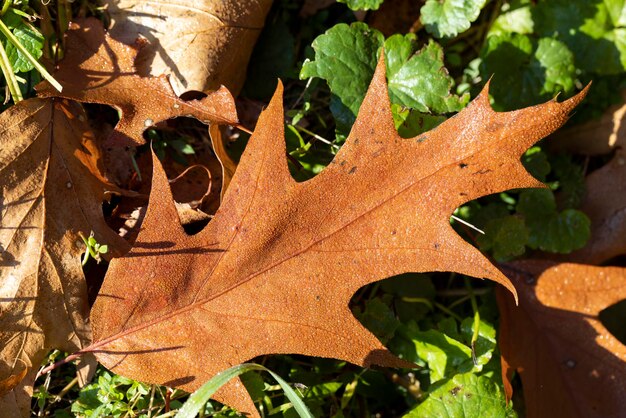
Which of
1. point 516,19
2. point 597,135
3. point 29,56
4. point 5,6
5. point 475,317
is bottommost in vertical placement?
point 475,317

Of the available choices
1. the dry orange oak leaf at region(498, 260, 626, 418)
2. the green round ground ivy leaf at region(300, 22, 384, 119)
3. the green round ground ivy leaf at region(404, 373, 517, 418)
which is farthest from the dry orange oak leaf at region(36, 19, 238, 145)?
the dry orange oak leaf at region(498, 260, 626, 418)

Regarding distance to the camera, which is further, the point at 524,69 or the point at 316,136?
the point at 524,69

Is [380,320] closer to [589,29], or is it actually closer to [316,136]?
[316,136]

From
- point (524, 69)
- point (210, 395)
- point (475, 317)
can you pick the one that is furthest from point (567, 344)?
point (210, 395)

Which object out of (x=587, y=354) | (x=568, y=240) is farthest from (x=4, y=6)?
(x=587, y=354)

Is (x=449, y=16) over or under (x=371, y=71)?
over

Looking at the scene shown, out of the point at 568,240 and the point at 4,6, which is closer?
the point at 4,6

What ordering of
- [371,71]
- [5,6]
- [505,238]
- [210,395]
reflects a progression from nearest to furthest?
1. [210,395]
2. [5,6]
3. [371,71]
4. [505,238]

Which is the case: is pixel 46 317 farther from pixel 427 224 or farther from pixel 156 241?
pixel 427 224
